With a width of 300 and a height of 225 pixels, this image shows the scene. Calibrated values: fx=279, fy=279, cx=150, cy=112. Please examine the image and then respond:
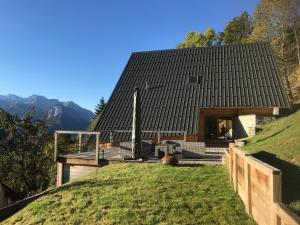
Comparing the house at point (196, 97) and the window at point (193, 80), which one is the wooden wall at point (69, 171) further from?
the window at point (193, 80)

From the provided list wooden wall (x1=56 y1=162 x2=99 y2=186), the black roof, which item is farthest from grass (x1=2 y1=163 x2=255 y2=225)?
the black roof

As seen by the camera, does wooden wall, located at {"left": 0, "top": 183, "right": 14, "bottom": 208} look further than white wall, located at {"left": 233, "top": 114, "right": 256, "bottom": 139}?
No

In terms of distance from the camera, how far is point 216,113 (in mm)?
17250

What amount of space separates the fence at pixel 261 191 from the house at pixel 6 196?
866 cm

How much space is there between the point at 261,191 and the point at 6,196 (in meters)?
10.8

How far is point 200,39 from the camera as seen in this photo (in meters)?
41.8

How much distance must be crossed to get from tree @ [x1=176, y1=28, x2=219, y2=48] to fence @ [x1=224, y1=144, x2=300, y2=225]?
3748cm

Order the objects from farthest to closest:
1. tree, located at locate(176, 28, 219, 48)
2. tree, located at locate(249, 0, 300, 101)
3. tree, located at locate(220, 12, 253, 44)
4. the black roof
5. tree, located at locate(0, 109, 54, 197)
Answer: tree, located at locate(176, 28, 219, 48), tree, located at locate(220, 12, 253, 44), tree, located at locate(249, 0, 300, 101), tree, located at locate(0, 109, 54, 197), the black roof

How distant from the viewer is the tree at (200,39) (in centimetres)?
4166

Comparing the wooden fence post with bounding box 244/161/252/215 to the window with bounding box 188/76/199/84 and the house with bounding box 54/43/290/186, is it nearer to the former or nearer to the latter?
the house with bounding box 54/43/290/186

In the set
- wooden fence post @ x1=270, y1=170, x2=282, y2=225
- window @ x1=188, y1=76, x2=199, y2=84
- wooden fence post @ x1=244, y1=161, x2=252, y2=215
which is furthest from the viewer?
window @ x1=188, y1=76, x2=199, y2=84

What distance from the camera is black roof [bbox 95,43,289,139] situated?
637 inches

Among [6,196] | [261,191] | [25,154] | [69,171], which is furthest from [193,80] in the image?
[261,191]

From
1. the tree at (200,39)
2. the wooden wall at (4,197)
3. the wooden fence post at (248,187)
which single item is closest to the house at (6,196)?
the wooden wall at (4,197)
